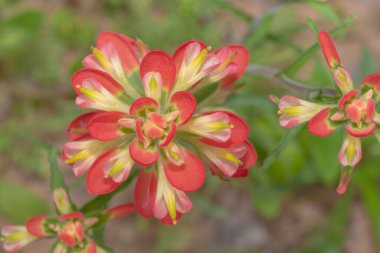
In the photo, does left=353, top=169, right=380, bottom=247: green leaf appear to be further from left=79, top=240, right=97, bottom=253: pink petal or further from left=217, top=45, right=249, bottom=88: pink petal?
left=79, top=240, right=97, bottom=253: pink petal

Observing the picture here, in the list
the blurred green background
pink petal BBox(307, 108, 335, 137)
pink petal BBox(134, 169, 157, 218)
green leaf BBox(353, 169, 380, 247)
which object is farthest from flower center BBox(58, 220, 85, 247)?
green leaf BBox(353, 169, 380, 247)

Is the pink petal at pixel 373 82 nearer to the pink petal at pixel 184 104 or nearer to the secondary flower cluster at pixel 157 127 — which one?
the secondary flower cluster at pixel 157 127

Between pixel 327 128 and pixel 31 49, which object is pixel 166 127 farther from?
pixel 31 49

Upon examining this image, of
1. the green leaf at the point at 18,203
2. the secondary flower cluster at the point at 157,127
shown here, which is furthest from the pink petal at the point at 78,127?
the green leaf at the point at 18,203

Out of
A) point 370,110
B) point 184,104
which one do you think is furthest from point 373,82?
point 184,104

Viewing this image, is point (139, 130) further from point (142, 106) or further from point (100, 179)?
point (100, 179)

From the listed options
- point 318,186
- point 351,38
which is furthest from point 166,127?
point 351,38

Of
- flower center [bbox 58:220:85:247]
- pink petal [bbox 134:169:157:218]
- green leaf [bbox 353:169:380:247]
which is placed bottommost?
green leaf [bbox 353:169:380:247]

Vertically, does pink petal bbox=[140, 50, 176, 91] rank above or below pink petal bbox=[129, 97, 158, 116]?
above
